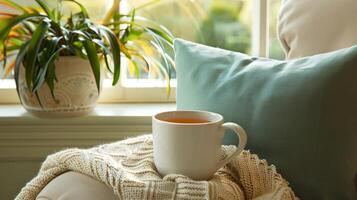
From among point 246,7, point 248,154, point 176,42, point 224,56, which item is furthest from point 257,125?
point 246,7

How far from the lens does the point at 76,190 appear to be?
2.59ft

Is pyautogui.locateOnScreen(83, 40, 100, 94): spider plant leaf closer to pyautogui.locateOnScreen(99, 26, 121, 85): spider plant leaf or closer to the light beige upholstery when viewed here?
pyautogui.locateOnScreen(99, 26, 121, 85): spider plant leaf

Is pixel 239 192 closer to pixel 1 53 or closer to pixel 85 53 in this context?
pixel 85 53

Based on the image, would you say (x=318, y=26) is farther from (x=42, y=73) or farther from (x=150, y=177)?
(x=42, y=73)

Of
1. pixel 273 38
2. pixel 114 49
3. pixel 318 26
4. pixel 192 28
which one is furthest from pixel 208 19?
pixel 318 26

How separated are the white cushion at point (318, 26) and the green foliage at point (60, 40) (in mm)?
389

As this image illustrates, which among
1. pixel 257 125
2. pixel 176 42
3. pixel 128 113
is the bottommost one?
pixel 128 113

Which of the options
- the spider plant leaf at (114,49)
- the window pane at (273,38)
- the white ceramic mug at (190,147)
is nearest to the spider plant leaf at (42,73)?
the spider plant leaf at (114,49)

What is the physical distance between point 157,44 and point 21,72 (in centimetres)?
37

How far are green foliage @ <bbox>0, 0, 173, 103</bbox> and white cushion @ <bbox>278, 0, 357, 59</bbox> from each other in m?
0.39

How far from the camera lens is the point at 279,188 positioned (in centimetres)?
81

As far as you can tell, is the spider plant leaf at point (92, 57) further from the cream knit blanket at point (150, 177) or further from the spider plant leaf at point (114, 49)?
the cream knit blanket at point (150, 177)

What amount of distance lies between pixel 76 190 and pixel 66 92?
1.75 feet

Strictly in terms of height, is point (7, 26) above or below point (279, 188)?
above
